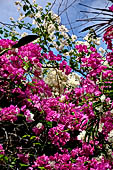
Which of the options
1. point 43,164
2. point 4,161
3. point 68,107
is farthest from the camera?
point 68,107

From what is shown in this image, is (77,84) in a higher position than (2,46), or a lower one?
lower

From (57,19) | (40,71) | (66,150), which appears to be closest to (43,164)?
(66,150)

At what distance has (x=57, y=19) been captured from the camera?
362 cm

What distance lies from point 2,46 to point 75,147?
123 cm

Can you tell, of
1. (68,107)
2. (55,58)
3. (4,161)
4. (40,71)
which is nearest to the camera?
(4,161)

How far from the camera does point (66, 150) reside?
1764 mm

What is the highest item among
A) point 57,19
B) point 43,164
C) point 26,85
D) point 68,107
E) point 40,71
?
point 57,19

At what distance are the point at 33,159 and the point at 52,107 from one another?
632 mm

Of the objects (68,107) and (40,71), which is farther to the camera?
(40,71)

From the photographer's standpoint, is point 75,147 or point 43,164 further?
point 75,147

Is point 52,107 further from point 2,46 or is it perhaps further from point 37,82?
point 2,46

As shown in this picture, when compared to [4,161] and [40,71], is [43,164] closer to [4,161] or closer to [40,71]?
[4,161]

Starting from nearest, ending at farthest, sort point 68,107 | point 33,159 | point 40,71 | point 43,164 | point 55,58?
point 43,164 → point 33,159 → point 68,107 → point 40,71 → point 55,58

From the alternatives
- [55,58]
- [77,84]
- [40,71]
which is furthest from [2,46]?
[77,84]
